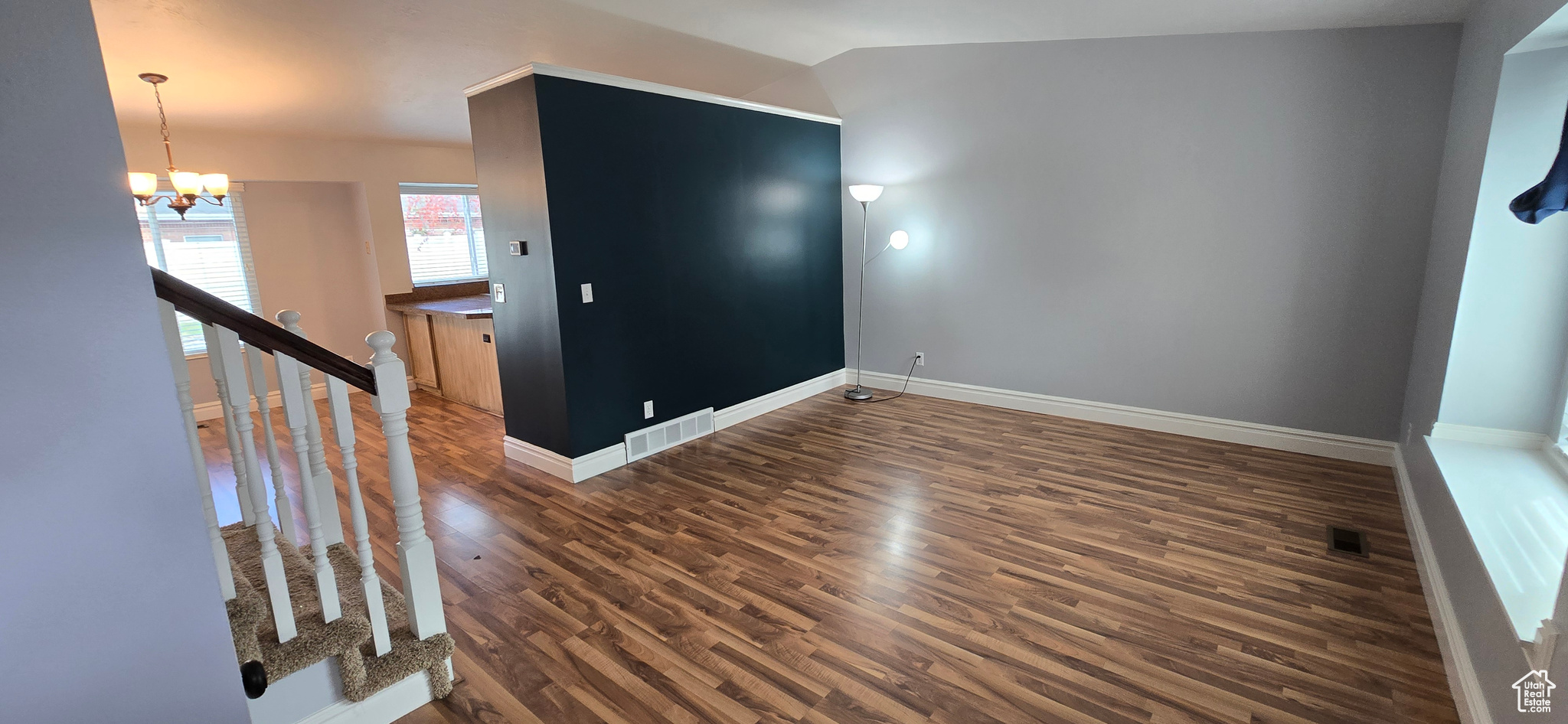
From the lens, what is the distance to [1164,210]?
4.39 metres

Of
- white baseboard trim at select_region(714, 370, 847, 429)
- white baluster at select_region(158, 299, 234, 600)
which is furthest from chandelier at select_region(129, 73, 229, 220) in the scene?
white baseboard trim at select_region(714, 370, 847, 429)

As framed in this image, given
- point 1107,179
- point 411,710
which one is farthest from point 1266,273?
point 411,710

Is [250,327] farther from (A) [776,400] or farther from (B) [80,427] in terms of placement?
(A) [776,400]

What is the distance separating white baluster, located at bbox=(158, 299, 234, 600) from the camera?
1736mm

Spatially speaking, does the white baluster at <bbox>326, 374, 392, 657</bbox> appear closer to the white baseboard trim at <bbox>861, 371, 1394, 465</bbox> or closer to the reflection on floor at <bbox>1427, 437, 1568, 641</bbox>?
the reflection on floor at <bbox>1427, 437, 1568, 641</bbox>

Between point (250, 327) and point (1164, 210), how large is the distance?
4845 mm

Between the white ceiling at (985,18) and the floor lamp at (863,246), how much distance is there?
1.11m

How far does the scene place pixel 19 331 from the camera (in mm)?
1295

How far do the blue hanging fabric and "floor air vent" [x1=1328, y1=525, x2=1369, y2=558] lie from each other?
1560 mm

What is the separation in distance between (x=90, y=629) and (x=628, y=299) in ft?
9.72

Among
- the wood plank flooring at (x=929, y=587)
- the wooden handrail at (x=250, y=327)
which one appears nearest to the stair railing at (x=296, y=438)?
the wooden handrail at (x=250, y=327)

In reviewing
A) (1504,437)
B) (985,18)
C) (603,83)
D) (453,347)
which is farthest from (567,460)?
(1504,437)

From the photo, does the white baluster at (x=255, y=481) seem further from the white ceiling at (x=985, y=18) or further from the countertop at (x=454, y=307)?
the countertop at (x=454, y=307)

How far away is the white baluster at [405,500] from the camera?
192 cm
